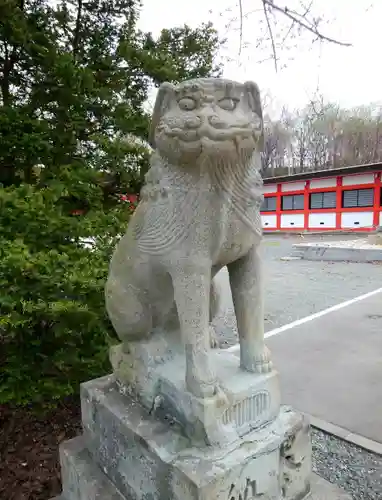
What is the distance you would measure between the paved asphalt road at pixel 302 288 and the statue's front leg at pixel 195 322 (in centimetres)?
223

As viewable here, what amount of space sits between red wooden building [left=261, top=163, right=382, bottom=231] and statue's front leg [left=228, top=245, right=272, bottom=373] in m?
14.3

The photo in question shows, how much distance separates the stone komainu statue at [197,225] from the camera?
1.04 metres

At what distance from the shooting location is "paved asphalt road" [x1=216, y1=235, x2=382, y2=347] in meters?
5.01

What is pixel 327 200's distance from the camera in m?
18.5

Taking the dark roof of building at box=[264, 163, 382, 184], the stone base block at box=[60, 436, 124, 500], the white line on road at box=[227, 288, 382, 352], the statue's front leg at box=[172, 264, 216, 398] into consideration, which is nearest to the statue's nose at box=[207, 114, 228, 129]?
the statue's front leg at box=[172, 264, 216, 398]

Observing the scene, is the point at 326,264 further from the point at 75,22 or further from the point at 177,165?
the point at 177,165

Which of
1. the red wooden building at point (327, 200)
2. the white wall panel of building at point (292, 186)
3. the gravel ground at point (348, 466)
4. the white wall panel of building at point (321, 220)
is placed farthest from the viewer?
the white wall panel of building at point (292, 186)

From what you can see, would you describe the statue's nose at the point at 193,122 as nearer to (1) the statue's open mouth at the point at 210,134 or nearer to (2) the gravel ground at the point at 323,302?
(1) the statue's open mouth at the point at 210,134

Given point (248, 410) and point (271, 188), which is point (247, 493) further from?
point (271, 188)

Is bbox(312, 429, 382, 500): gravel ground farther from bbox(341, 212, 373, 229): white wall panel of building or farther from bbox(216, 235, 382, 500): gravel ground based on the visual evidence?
bbox(341, 212, 373, 229): white wall panel of building

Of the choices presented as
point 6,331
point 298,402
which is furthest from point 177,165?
point 298,402

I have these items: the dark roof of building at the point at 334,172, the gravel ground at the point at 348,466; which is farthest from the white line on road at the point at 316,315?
the dark roof of building at the point at 334,172

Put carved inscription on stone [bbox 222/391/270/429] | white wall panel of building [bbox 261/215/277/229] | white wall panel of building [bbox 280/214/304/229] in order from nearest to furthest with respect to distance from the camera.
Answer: carved inscription on stone [bbox 222/391/270/429], white wall panel of building [bbox 280/214/304/229], white wall panel of building [bbox 261/215/277/229]

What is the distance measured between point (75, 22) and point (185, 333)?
2.65m
